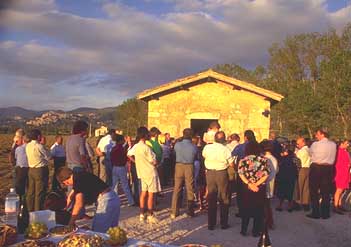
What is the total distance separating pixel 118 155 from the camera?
31.5 ft

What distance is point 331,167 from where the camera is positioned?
920cm

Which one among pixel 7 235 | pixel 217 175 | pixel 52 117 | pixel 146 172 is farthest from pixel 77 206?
pixel 52 117

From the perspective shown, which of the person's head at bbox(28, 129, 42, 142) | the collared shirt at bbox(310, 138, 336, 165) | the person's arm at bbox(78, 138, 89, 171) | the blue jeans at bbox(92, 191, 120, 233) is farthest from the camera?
the collared shirt at bbox(310, 138, 336, 165)

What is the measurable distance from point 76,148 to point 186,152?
2382 mm

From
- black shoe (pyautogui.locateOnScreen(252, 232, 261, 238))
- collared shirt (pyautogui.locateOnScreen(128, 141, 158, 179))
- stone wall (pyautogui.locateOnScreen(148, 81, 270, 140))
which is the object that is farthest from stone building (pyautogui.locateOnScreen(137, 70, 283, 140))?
black shoe (pyautogui.locateOnScreen(252, 232, 261, 238))

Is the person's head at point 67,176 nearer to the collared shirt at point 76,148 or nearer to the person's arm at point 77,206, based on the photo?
the person's arm at point 77,206

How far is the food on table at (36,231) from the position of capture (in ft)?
13.2

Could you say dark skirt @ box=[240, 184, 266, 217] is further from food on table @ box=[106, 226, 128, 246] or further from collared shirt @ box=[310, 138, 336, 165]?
food on table @ box=[106, 226, 128, 246]

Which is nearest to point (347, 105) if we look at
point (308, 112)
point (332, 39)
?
point (308, 112)

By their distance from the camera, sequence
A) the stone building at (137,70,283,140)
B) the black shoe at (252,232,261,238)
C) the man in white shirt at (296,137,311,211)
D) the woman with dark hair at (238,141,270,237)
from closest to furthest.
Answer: the woman with dark hair at (238,141,270,237) → the black shoe at (252,232,261,238) → the man in white shirt at (296,137,311,211) → the stone building at (137,70,283,140)

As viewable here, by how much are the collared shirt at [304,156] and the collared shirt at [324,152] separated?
0.74 meters

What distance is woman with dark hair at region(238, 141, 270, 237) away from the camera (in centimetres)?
714

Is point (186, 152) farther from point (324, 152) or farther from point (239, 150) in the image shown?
point (324, 152)

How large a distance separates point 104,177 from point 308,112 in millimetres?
18780
